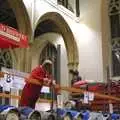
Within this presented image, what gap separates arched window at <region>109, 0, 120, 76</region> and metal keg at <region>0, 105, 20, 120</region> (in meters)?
11.1

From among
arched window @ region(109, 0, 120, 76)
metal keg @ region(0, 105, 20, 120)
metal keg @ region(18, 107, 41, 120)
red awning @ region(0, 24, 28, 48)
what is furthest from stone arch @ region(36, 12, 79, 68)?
metal keg @ region(0, 105, 20, 120)

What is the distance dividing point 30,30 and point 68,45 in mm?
3542

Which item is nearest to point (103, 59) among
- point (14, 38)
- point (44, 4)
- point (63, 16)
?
point (63, 16)

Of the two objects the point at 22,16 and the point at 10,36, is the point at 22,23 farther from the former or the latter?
the point at 10,36

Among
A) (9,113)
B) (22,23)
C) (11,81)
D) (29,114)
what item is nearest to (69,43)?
(22,23)

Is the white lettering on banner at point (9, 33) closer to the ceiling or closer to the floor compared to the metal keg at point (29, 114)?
closer to the ceiling

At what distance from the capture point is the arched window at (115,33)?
1483 centimetres

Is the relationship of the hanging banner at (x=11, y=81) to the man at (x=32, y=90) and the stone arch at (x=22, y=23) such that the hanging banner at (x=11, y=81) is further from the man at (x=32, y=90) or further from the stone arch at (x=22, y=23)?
the stone arch at (x=22, y=23)

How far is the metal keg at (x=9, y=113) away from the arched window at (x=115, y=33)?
36.4 ft

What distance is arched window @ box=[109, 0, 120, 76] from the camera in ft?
48.6

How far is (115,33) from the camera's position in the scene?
1529 centimetres

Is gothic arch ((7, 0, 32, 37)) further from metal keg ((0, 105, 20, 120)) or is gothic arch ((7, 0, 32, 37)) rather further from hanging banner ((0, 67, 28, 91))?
metal keg ((0, 105, 20, 120))

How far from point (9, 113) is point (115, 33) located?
12.0 m

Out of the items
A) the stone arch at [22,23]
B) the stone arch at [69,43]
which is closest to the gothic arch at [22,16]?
the stone arch at [22,23]
